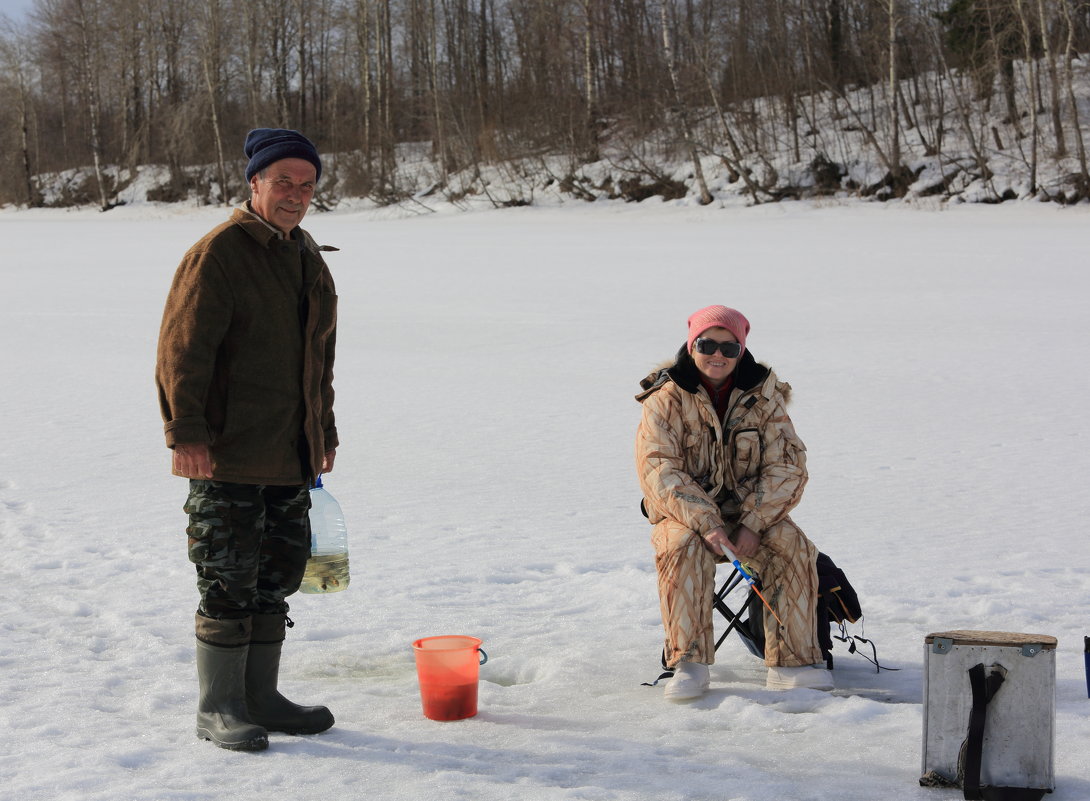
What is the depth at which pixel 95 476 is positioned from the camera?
6668mm

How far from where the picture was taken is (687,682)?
350cm

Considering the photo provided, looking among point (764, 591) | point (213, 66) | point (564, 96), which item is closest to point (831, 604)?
point (764, 591)

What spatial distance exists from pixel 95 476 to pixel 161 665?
3.14m

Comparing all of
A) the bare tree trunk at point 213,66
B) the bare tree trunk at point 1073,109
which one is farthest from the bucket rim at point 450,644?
the bare tree trunk at point 213,66

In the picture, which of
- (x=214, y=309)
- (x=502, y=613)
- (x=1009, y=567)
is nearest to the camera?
(x=214, y=309)

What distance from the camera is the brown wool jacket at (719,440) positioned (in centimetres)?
373

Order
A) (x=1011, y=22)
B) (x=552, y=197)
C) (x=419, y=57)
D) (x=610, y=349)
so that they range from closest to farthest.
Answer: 1. (x=610, y=349)
2. (x=1011, y=22)
3. (x=552, y=197)
4. (x=419, y=57)

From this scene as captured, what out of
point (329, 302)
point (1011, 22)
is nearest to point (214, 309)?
point (329, 302)

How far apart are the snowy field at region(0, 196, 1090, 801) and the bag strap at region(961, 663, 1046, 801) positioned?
134 mm

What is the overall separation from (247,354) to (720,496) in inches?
62.1

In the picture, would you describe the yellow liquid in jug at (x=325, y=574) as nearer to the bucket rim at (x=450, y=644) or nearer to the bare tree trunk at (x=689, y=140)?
the bucket rim at (x=450, y=644)

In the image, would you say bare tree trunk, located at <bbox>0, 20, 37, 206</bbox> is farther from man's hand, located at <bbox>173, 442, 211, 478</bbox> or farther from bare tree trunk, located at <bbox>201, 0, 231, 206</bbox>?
man's hand, located at <bbox>173, 442, 211, 478</bbox>

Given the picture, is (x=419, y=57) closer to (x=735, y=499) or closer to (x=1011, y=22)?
(x=1011, y=22)

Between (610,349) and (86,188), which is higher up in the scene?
(86,188)
